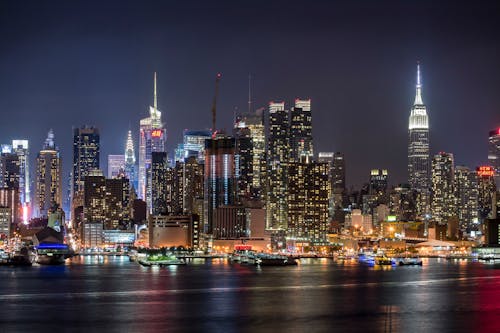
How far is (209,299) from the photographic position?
7475 centimetres

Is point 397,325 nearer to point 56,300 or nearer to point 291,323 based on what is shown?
point 291,323

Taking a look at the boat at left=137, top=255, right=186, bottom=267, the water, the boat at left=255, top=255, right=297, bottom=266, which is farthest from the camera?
the boat at left=255, top=255, right=297, bottom=266

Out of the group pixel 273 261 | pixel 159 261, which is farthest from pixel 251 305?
pixel 273 261

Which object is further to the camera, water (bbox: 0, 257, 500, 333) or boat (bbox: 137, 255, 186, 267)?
boat (bbox: 137, 255, 186, 267)

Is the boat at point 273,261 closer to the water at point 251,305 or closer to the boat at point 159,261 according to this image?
the boat at point 159,261

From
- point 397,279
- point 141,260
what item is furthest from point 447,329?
point 141,260

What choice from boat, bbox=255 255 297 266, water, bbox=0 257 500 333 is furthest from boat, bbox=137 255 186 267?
water, bbox=0 257 500 333

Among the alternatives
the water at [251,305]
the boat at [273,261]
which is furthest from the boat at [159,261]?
the water at [251,305]

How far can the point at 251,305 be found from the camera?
68.6 metres

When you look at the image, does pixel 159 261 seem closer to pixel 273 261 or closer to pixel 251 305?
pixel 273 261

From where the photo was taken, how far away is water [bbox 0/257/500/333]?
5619 cm

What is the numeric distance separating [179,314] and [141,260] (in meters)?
99.8

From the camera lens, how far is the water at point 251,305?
184ft

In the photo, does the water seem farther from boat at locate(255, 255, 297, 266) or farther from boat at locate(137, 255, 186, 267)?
boat at locate(255, 255, 297, 266)
